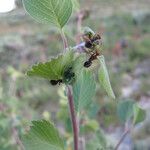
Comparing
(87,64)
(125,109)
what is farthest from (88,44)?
(125,109)

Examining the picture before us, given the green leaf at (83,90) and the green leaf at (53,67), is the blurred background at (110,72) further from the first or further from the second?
the green leaf at (53,67)

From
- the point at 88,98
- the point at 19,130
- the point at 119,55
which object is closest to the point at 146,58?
the point at 119,55

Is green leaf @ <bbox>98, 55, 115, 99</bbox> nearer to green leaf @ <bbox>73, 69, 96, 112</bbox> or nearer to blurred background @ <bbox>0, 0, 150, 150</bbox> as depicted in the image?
green leaf @ <bbox>73, 69, 96, 112</bbox>

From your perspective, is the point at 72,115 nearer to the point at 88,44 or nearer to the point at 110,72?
the point at 88,44

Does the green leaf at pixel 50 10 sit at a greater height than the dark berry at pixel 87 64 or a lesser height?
greater

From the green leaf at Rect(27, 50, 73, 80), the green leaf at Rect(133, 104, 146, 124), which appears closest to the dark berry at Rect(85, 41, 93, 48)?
the green leaf at Rect(27, 50, 73, 80)

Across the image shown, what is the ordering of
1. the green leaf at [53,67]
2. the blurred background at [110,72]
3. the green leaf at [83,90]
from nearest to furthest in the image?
the green leaf at [53,67]
the green leaf at [83,90]
the blurred background at [110,72]

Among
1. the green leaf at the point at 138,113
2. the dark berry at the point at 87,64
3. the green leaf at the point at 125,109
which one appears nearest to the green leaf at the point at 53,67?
the dark berry at the point at 87,64

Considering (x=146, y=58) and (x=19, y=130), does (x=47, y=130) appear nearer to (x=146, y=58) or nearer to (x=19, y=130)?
(x=19, y=130)
